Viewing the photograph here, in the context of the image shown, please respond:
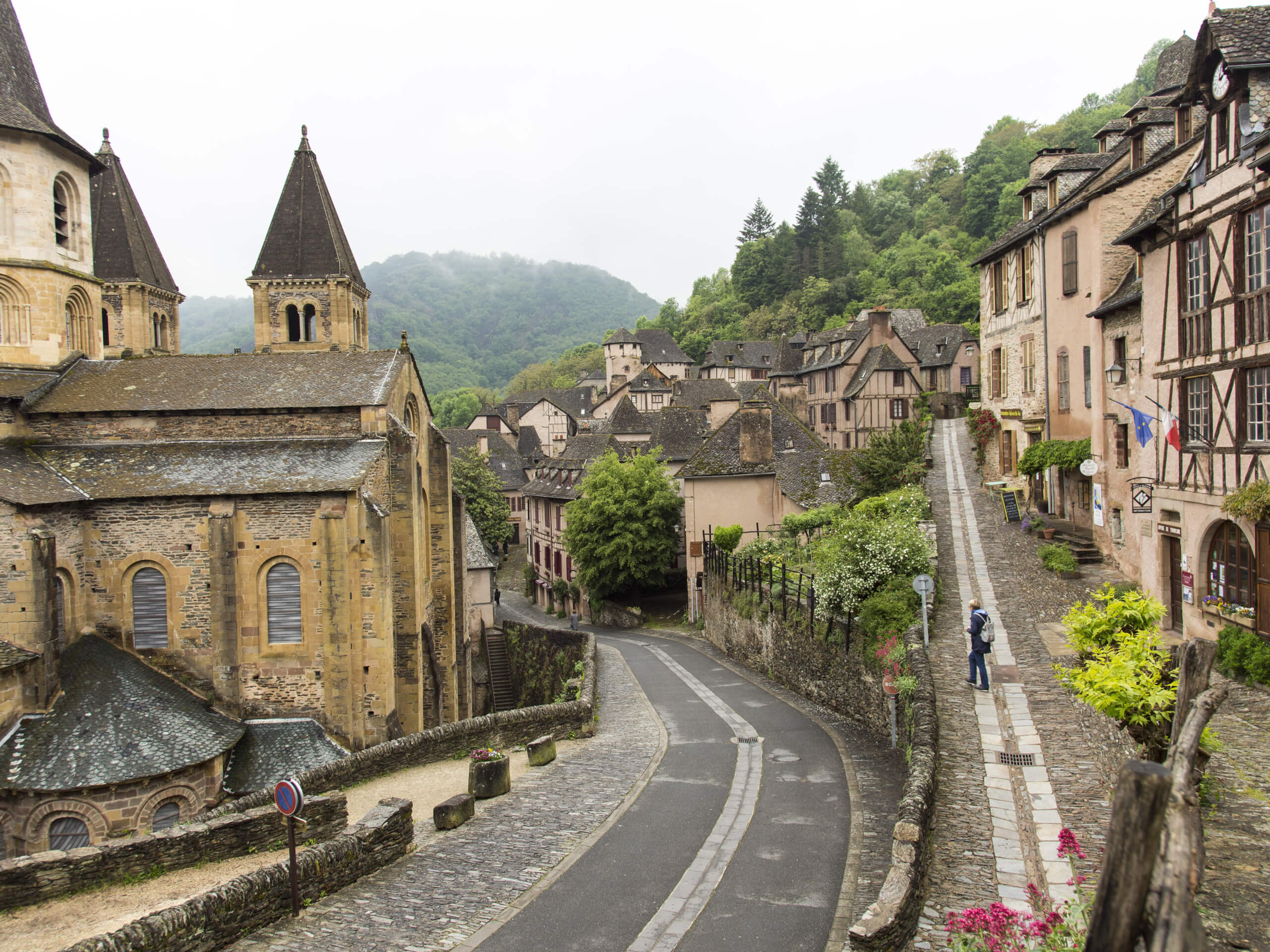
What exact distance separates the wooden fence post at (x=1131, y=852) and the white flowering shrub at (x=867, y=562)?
48.3 ft

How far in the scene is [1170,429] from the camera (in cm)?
1666

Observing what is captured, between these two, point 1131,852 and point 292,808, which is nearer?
point 1131,852

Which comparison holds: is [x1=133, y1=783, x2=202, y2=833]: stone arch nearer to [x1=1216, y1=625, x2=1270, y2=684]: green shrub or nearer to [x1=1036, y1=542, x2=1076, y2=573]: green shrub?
[x1=1216, y1=625, x2=1270, y2=684]: green shrub

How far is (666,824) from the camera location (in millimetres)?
13031

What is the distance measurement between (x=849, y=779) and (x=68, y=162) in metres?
25.5

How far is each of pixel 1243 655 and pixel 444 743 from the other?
15.1 metres

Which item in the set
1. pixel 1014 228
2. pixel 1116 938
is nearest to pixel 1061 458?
pixel 1014 228

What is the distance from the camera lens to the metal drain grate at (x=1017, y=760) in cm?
1166

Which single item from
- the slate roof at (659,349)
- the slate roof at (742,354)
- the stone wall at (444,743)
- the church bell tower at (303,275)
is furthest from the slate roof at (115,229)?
the slate roof at (659,349)

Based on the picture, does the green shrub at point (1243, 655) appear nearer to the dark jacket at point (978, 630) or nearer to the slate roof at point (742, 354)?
the dark jacket at point (978, 630)

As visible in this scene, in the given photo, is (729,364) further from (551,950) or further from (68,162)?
(551,950)

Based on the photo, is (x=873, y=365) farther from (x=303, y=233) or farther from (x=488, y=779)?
(x=488, y=779)

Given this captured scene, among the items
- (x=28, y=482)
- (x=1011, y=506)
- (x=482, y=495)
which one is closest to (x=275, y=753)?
(x=28, y=482)

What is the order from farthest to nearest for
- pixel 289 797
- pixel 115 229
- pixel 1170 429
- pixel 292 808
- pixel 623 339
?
1. pixel 623 339
2. pixel 115 229
3. pixel 1170 429
4. pixel 289 797
5. pixel 292 808
